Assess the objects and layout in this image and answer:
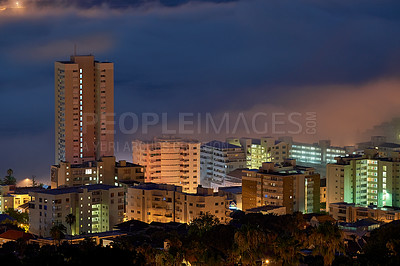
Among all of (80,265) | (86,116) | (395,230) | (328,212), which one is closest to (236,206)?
(328,212)

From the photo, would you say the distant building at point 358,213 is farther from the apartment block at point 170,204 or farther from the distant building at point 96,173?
the distant building at point 96,173

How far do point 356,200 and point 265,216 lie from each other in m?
5.18

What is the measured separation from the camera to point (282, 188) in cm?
3073

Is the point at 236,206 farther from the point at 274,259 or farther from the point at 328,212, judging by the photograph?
the point at 274,259

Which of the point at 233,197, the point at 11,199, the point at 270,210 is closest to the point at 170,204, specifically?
the point at 270,210

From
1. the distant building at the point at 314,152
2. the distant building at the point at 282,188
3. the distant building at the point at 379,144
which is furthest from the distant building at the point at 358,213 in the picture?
the distant building at the point at 314,152

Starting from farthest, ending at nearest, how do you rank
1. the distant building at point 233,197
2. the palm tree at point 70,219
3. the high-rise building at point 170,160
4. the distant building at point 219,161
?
the distant building at point 219,161
the high-rise building at point 170,160
the distant building at point 233,197
the palm tree at point 70,219

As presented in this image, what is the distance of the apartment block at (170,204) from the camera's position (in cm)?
2845

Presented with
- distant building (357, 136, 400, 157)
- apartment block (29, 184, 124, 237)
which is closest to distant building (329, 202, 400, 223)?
apartment block (29, 184, 124, 237)

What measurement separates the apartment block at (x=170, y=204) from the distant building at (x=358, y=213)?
3.37 metres

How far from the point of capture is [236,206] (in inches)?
1268

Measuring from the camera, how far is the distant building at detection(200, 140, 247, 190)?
4000 cm

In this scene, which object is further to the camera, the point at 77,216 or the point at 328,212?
the point at 328,212

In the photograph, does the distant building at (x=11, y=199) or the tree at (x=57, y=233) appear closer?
the tree at (x=57, y=233)
